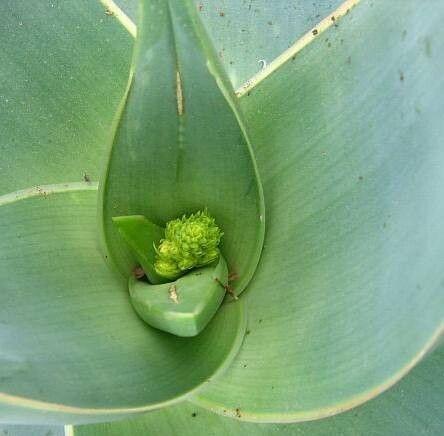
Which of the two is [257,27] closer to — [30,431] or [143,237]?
[143,237]

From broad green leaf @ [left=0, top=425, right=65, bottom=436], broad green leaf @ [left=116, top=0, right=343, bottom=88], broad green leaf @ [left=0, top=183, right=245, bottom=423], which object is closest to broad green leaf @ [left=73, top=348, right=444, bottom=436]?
broad green leaf @ [left=0, top=183, right=245, bottom=423]

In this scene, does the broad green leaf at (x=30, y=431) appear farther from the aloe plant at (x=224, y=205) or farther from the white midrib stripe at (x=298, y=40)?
the white midrib stripe at (x=298, y=40)

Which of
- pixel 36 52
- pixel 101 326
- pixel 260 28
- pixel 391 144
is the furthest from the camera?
pixel 260 28

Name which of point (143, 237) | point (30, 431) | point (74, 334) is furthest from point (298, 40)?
point (30, 431)

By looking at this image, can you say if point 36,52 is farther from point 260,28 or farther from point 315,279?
point 315,279

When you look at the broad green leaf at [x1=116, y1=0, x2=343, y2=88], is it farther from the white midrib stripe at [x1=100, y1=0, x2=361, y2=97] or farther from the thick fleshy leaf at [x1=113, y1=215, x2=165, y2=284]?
the thick fleshy leaf at [x1=113, y1=215, x2=165, y2=284]

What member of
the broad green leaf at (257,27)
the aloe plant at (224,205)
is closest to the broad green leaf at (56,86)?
the aloe plant at (224,205)

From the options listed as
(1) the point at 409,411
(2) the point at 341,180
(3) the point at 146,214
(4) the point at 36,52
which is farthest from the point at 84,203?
(1) the point at 409,411
